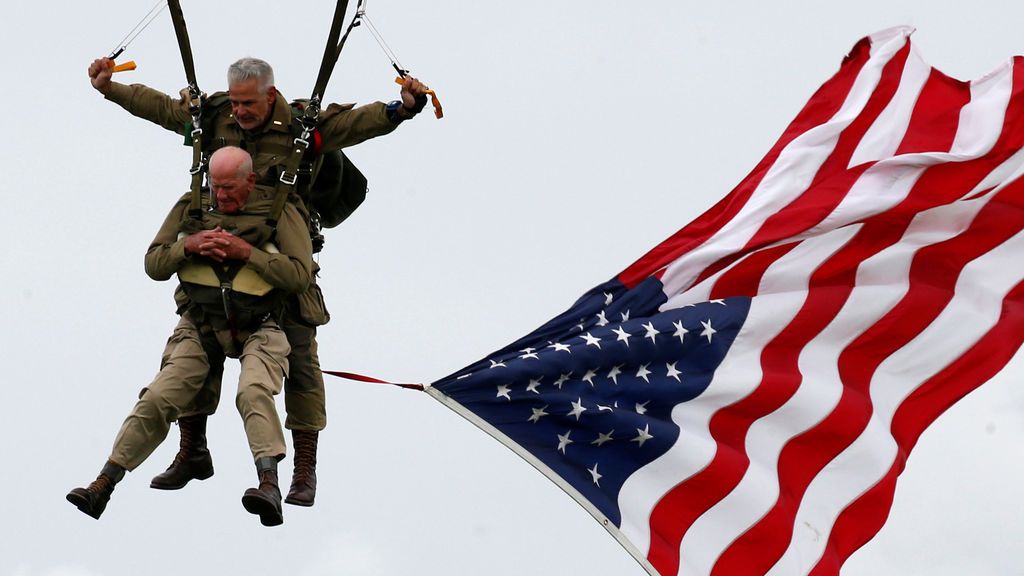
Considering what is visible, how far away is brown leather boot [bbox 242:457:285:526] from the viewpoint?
57.7 ft

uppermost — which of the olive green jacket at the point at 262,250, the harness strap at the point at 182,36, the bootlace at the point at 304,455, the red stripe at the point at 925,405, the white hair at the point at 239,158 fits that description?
the harness strap at the point at 182,36

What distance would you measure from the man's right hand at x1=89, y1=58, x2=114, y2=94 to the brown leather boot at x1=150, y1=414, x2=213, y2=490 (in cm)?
244

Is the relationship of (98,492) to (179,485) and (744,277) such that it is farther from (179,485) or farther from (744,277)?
(744,277)

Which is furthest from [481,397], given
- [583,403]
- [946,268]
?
[946,268]

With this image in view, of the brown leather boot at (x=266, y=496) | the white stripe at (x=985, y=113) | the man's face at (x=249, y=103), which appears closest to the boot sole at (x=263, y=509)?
the brown leather boot at (x=266, y=496)

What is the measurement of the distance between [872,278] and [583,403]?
8.38 feet

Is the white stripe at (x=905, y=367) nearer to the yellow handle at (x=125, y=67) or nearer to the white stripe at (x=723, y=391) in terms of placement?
the white stripe at (x=723, y=391)

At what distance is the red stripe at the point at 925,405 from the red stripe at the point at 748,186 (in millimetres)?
1992

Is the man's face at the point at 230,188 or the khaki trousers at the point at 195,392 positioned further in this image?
the man's face at the point at 230,188

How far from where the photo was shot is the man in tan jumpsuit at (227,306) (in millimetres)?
18047

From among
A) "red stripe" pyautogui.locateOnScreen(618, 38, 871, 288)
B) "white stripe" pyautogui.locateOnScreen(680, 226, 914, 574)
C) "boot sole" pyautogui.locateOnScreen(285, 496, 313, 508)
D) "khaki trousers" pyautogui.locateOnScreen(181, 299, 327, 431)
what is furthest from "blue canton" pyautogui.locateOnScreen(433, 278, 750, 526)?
"boot sole" pyautogui.locateOnScreen(285, 496, 313, 508)

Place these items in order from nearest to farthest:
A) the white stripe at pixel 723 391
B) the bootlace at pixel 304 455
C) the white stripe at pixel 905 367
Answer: the bootlace at pixel 304 455 < the white stripe at pixel 723 391 < the white stripe at pixel 905 367

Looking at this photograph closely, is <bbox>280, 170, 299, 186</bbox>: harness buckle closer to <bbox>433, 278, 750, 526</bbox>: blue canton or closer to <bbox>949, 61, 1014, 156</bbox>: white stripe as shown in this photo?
<bbox>433, 278, 750, 526</bbox>: blue canton

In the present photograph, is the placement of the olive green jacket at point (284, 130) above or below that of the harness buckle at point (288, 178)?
above
